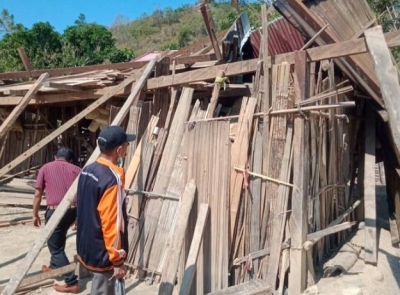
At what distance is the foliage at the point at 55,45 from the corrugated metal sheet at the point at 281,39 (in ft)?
53.7

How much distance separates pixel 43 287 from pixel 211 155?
8.25 ft

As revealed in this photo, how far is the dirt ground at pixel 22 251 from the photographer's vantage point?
5422 millimetres

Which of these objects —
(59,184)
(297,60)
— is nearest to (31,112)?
(59,184)

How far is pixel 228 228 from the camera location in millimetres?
5074

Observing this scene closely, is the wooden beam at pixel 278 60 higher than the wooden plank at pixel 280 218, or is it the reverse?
the wooden beam at pixel 278 60

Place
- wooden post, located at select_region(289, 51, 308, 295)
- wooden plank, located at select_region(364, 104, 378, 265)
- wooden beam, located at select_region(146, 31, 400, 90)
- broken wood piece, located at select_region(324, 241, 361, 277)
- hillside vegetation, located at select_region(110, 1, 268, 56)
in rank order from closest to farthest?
1. wooden beam, located at select_region(146, 31, 400, 90)
2. wooden post, located at select_region(289, 51, 308, 295)
3. broken wood piece, located at select_region(324, 241, 361, 277)
4. wooden plank, located at select_region(364, 104, 378, 265)
5. hillside vegetation, located at select_region(110, 1, 268, 56)

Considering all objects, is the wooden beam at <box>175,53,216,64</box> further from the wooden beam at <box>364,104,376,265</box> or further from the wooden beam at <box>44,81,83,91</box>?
the wooden beam at <box>364,104,376,265</box>

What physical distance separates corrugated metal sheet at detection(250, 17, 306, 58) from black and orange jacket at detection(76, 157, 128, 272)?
5.63 metres

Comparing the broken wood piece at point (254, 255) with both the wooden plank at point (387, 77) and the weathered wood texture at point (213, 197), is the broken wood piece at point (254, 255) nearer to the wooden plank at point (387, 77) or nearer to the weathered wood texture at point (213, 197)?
the weathered wood texture at point (213, 197)

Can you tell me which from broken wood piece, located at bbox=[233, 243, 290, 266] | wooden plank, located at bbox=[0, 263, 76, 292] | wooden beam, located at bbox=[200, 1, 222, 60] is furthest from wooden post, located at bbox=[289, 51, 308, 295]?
wooden plank, located at bbox=[0, 263, 76, 292]

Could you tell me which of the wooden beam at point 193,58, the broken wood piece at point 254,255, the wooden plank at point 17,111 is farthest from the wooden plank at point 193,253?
the wooden plank at point 17,111

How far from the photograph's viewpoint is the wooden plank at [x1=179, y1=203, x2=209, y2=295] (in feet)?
15.7

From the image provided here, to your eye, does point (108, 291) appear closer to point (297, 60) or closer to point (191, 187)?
point (191, 187)

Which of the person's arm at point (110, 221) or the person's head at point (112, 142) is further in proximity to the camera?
the person's head at point (112, 142)
